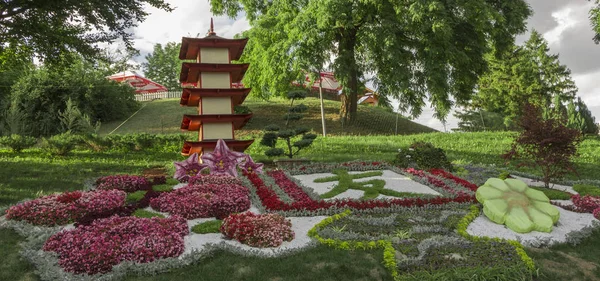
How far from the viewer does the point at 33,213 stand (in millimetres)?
9445

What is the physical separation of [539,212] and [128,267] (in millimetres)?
8261

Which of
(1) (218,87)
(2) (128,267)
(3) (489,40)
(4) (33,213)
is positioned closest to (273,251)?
(2) (128,267)

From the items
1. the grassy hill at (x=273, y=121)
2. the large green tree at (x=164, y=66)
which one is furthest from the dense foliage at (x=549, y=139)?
the large green tree at (x=164, y=66)

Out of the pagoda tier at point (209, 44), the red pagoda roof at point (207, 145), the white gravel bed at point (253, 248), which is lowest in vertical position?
the white gravel bed at point (253, 248)

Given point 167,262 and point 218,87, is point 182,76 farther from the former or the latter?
point 167,262

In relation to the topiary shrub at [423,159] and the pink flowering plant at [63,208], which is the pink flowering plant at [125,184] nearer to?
the pink flowering plant at [63,208]

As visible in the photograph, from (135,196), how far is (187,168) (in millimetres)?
2509

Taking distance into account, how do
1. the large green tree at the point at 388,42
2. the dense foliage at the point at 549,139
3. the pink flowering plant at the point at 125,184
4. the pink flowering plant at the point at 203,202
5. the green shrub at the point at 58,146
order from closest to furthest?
the pink flowering plant at the point at 203,202 → the dense foliage at the point at 549,139 → the pink flowering plant at the point at 125,184 → the green shrub at the point at 58,146 → the large green tree at the point at 388,42

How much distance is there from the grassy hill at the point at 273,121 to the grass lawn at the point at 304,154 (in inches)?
224

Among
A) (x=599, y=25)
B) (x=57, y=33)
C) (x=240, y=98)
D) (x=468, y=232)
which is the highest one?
(x=599, y=25)

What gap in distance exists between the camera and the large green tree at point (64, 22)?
629 inches

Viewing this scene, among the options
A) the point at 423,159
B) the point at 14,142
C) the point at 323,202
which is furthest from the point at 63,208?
the point at 14,142

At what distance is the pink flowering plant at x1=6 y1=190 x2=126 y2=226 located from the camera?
934 cm

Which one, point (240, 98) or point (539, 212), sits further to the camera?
point (240, 98)
